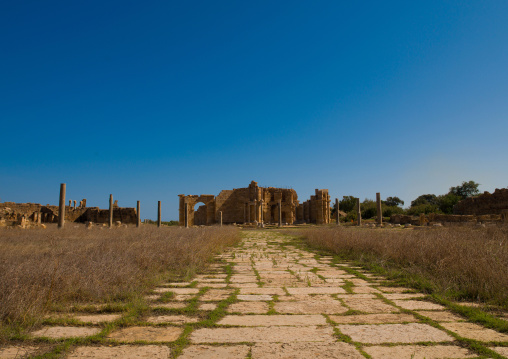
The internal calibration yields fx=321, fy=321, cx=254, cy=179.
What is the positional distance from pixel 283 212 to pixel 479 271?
1479 inches

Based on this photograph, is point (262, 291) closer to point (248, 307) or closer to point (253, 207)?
point (248, 307)

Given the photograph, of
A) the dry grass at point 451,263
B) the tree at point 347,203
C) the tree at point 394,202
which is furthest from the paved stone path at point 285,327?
the tree at point 394,202

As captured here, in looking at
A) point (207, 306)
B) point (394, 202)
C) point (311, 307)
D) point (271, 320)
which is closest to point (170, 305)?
point (207, 306)

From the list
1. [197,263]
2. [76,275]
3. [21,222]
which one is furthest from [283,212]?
[76,275]

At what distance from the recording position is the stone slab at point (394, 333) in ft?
8.56

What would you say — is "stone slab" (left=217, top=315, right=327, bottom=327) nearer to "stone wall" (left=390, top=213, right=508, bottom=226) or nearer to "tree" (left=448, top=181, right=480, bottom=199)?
"stone wall" (left=390, top=213, right=508, bottom=226)

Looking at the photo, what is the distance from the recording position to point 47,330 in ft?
9.02

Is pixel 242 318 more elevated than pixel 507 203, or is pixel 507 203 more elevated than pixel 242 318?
pixel 507 203

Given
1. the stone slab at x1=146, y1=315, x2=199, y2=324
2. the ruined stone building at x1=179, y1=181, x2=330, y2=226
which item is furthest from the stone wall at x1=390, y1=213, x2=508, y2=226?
the stone slab at x1=146, y1=315, x2=199, y2=324

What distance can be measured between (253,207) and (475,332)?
1417 inches

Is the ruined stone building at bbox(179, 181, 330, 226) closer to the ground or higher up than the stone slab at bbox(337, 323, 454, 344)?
higher up

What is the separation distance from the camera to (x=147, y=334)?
272 cm

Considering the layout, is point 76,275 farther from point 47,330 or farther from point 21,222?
point 21,222

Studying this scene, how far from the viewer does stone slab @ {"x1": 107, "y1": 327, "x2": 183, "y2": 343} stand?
2613 millimetres
